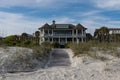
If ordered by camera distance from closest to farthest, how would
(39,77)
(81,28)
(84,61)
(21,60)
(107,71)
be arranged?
1. (39,77)
2. (107,71)
3. (21,60)
4. (84,61)
5. (81,28)

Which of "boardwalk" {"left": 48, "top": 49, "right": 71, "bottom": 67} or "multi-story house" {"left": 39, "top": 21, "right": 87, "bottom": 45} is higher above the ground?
"multi-story house" {"left": 39, "top": 21, "right": 87, "bottom": 45}

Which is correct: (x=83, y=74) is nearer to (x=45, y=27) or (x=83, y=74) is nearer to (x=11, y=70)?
(x=11, y=70)

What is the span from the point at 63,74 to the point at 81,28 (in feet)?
151

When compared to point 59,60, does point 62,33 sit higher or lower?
higher

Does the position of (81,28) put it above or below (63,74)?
above

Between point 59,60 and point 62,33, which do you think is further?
point 62,33

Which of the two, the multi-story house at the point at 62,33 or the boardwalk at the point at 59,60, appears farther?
the multi-story house at the point at 62,33

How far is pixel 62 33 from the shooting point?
58.5 m

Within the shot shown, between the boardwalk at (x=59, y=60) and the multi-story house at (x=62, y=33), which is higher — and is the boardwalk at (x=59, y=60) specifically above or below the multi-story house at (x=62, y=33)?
below

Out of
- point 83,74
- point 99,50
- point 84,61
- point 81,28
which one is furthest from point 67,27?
point 83,74

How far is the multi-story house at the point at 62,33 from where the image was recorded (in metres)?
57.5

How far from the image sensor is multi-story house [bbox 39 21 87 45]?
57.5 metres

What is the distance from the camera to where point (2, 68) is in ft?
43.4

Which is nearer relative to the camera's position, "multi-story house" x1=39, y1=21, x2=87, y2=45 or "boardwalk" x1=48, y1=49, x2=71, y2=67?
"boardwalk" x1=48, y1=49, x2=71, y2=67
